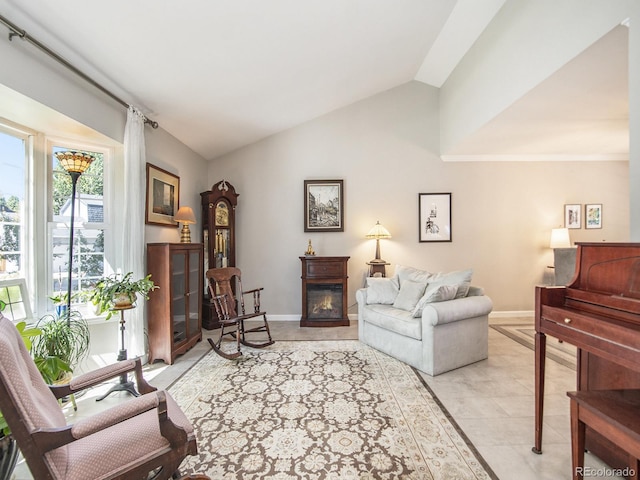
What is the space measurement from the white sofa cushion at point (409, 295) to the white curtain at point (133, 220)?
2.76m

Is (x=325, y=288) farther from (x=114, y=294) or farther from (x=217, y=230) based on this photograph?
(x=114, y=294)

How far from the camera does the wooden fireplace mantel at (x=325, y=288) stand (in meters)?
4.39

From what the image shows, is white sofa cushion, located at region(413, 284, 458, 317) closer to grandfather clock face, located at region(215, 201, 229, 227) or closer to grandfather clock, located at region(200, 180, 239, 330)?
grandfather clock, located at region(200, 180, 239, 330)

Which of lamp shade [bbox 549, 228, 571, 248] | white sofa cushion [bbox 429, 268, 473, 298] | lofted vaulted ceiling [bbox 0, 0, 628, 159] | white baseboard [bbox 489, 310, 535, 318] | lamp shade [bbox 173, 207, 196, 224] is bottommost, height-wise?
white baseboard [bbox 489, 310, 535, 318]

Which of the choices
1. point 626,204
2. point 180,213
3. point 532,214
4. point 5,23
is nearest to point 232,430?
point 180,213

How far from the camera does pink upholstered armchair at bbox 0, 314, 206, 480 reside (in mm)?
1013

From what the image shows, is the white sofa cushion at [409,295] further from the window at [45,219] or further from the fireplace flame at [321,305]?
the window at [45,219]

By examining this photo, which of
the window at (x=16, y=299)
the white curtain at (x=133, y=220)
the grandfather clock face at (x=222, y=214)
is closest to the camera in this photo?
the window at (x=16, y=299)

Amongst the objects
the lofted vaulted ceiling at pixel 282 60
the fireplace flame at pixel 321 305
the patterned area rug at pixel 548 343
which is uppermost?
the lofted vaulted ceiling at pixel 282 60

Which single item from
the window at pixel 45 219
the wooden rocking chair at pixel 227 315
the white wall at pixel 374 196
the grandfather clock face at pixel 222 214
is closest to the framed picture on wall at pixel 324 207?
the white wall at pixel 374 196

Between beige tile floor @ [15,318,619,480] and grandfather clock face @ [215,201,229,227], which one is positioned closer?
beige tile floor @ [15,318,619,480]

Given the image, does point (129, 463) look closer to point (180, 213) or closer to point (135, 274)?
point (135, 274)

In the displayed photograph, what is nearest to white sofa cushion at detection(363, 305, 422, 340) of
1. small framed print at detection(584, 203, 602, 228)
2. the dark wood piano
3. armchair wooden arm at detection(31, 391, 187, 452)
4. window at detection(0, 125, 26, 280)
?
the dark wood piano

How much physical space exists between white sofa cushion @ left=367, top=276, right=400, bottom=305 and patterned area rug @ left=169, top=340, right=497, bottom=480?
0.72 metres
